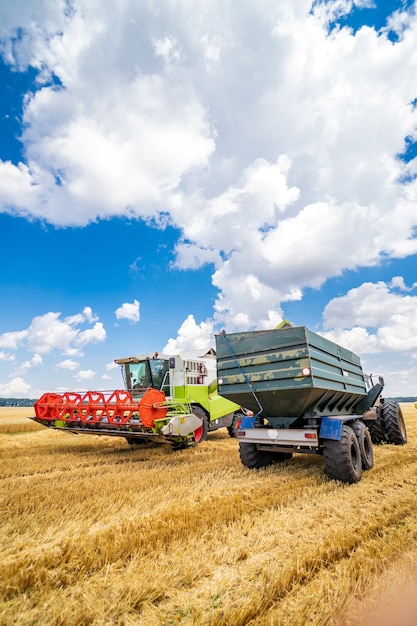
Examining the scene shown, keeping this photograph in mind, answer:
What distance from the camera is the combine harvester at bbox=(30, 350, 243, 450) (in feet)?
22.4

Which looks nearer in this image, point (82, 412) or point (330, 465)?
point (330, 465)

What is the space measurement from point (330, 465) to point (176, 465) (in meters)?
2.81

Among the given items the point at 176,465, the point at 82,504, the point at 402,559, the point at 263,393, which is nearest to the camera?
the point at 402,559

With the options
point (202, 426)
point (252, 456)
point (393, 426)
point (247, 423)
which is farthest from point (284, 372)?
point (393, 426)

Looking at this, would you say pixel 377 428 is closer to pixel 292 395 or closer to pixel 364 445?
pixel 364 445

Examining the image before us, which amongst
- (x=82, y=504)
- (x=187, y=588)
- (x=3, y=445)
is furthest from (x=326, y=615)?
(x=3, y=445)

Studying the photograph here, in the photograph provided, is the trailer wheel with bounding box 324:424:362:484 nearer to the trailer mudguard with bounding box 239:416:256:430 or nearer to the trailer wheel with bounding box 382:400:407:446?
the trailer mudguard with bounding box 239:416:256:430

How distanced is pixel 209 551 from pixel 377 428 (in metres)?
7.27

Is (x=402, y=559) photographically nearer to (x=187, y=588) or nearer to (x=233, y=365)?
(x=187, y=588)

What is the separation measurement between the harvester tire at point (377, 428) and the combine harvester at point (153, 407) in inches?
148

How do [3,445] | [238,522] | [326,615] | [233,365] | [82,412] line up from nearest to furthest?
1. [326,615]
2. [238,522]
3. [233,365]
4. [82,412]
5. [3,445]

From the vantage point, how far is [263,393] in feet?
17.6

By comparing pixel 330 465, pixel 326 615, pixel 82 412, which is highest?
pixel 82 412

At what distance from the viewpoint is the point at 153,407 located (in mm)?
6707
